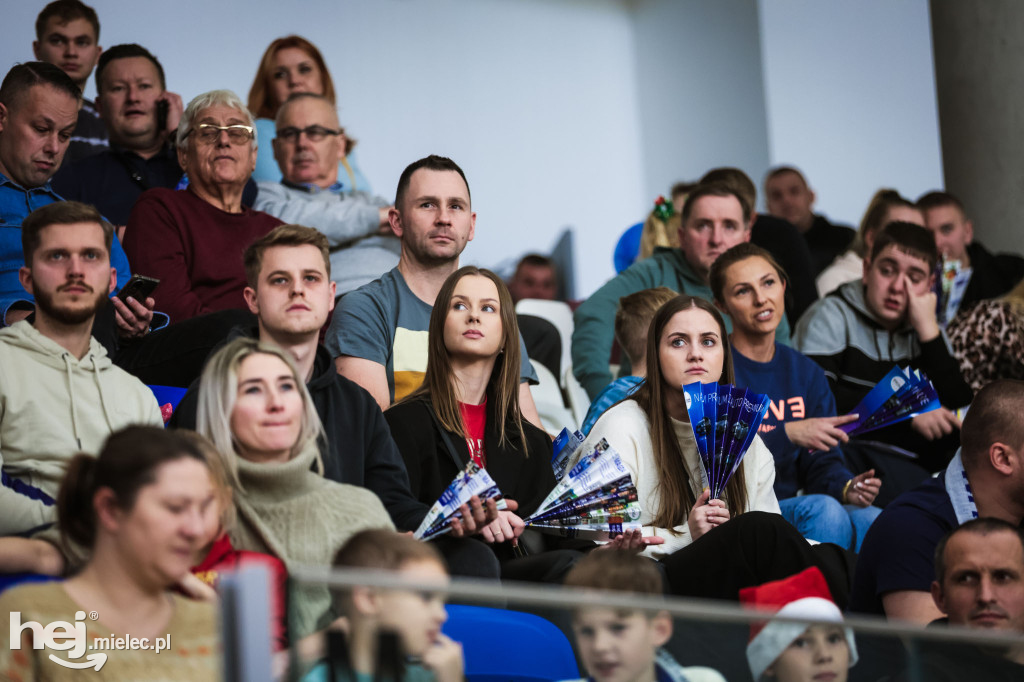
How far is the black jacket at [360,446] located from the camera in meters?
2.59

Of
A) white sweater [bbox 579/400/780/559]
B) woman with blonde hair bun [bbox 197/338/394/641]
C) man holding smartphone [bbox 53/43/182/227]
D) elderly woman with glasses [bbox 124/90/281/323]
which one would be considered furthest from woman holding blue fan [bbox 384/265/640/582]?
man holding smartphone [bbox 53/43/182/227]

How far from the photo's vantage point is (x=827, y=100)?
6.14 metres

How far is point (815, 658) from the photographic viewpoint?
1.61 metres

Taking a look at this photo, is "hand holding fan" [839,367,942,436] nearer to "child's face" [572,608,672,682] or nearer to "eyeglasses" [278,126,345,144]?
"eyeglasses" [278,126,345,144]

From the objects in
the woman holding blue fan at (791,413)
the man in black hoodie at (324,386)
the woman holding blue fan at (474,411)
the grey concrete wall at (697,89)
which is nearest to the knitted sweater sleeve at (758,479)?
the woman holding blue fan at (791,413)

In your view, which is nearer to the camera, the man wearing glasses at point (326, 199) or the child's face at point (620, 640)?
the child's face at point (620, 640)

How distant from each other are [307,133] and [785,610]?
2889 mm

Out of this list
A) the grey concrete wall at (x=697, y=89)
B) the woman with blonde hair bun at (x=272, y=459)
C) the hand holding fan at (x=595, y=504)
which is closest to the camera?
the woman with blonde hair bun at (x=272, y=459)

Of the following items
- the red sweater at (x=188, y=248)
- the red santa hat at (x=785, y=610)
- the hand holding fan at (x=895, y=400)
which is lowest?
the red santa hat at (x=785, y=610)

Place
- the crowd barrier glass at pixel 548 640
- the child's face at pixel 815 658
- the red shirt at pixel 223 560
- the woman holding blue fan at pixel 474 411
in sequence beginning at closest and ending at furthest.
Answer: the crowd barrier glass at pixel 548 640 < the child's face at pixel 815 658 < the red shirt at pixel 223 560 < the woman holding blue fan at pixel 474 411

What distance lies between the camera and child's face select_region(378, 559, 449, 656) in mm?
1371

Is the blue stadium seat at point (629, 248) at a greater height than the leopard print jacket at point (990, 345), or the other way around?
the blue stadium seat at point (629, 248)

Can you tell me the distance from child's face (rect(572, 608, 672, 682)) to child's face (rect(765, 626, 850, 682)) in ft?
0.59

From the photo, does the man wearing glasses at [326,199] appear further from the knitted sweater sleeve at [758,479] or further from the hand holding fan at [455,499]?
the hand holding fan at [455,499]
